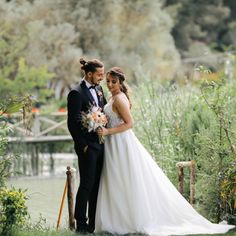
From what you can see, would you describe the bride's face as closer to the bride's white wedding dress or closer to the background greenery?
the bride's white wedding dress

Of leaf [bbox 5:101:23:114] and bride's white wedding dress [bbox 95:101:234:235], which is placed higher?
leaf [bbox 5:101:23:114]

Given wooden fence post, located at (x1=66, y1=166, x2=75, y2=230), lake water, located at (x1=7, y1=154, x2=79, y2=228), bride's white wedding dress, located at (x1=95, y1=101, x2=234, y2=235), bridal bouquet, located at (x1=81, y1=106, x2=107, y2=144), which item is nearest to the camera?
bridal bouquet, located at (x1=81, y1=106, x2=107, y2=144)

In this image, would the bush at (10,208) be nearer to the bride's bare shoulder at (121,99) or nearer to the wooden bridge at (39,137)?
Result: the bride's bare shoulder at (121,99)

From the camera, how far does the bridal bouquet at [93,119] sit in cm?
862

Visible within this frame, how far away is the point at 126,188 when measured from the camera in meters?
8.96

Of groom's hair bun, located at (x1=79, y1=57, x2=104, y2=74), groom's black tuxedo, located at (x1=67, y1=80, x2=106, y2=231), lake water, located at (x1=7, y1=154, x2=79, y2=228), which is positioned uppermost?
groom's hair bun, located at (x1=79, y1=57, x2=104, y2=74)

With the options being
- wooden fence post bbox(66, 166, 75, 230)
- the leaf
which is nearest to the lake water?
wooden fence post bbox(66, 166, 75, 230)

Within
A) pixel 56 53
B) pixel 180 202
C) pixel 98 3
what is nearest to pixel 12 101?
pixel 180 202

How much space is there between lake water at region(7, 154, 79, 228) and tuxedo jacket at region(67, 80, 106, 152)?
2456 millimetres

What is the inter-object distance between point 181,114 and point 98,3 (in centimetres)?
2399

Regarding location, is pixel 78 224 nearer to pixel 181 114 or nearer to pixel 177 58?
pixel 181 114

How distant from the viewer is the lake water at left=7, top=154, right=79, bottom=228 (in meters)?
13.0

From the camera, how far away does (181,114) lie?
1288 centimetres

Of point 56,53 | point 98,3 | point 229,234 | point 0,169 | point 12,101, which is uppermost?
point 98,3
